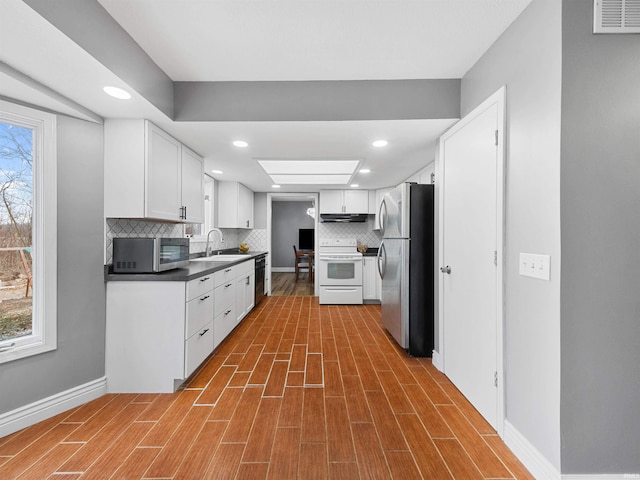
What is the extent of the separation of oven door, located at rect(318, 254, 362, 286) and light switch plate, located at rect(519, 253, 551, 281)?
11.1 feet

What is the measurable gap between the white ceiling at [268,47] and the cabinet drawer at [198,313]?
4.81 feet

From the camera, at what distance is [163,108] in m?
2.07

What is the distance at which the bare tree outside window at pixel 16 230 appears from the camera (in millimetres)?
1765

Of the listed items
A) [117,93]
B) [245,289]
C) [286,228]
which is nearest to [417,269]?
[245,289]

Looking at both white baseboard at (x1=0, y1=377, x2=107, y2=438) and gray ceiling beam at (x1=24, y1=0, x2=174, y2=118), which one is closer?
gray ceiling beam at (x1=24, y1=0, x2=174, y2=118)

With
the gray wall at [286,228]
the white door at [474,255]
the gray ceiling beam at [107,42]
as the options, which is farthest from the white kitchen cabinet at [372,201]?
the gray wall at [286,228]

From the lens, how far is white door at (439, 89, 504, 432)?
1667mm

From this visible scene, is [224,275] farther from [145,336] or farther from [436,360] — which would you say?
[436,360]

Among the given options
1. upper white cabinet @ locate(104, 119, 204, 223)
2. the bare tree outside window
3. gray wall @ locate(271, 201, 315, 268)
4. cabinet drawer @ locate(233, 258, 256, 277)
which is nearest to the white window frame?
the bare tree outside window

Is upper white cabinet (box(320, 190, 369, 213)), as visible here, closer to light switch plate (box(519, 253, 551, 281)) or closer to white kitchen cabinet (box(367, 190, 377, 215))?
white kitchen cabinet (box(367, 190, 377, 215))

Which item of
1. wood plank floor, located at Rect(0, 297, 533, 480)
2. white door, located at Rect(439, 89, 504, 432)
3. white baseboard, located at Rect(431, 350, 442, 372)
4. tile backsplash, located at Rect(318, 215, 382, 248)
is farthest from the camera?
tile backsplash, located at Rect(318, 215, 382, 248)

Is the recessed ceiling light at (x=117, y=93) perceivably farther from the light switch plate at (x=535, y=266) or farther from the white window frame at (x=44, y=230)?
the light switch plate at (x=535, y=266)

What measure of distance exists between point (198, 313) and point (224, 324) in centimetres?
74

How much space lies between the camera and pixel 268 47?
5.84ft
